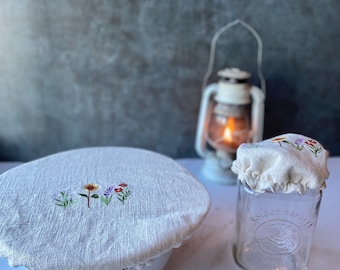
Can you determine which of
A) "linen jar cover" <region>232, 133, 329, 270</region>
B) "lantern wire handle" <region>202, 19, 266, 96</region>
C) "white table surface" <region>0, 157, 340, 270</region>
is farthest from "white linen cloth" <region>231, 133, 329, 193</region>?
"lantern wire handle" <region>202, 19, 266, 96</region>

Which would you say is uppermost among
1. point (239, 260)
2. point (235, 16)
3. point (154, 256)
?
point (235, 16)

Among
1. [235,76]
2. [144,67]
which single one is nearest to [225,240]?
[235,76]

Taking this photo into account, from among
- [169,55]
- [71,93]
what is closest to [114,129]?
[71,93]

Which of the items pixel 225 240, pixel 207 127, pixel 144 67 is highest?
pixel 144 67

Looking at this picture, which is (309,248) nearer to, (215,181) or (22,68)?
(215,181)

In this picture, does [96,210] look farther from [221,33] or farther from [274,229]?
[221,33]
